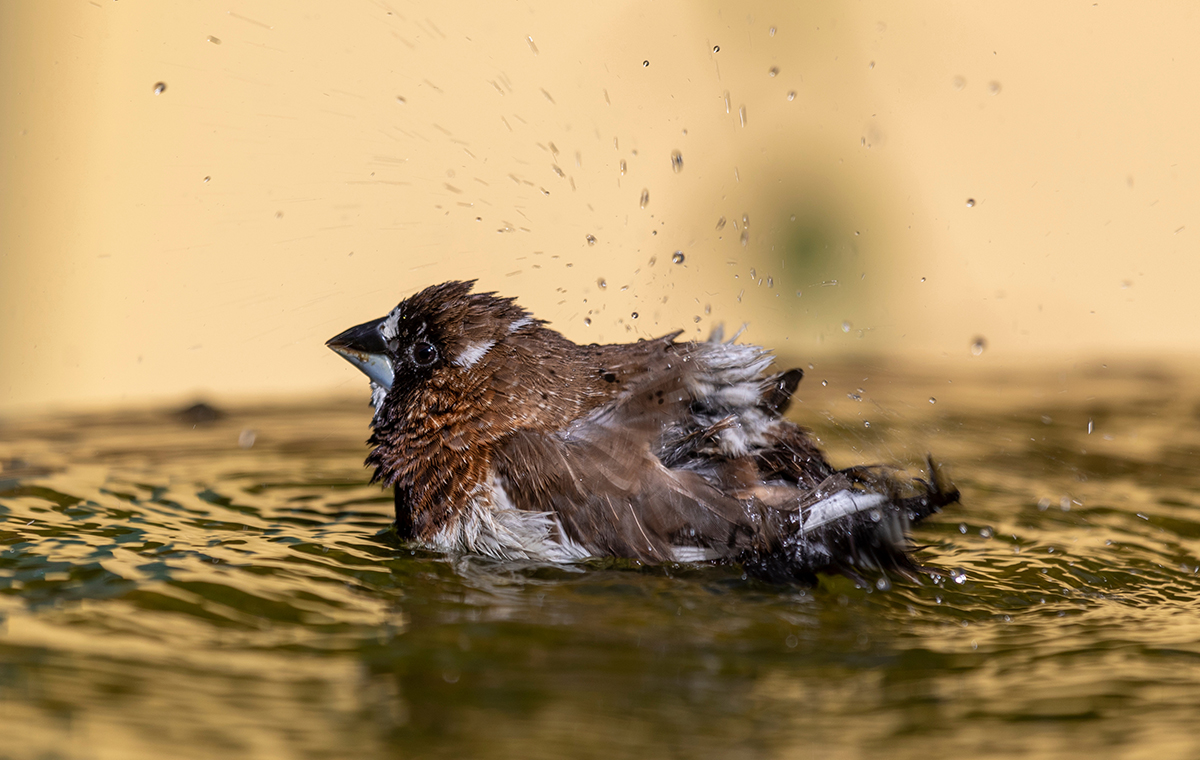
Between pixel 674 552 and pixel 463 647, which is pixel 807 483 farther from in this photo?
pixel 463 647

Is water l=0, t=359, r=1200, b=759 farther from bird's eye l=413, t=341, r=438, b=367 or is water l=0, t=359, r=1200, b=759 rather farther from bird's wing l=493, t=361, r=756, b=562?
bird's eye l=413, t=341, r=438, b=367

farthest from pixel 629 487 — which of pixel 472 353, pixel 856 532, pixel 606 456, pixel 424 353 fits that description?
pixel 424 353

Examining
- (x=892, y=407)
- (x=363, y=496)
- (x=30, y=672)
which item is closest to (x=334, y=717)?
(x=30, y=672)

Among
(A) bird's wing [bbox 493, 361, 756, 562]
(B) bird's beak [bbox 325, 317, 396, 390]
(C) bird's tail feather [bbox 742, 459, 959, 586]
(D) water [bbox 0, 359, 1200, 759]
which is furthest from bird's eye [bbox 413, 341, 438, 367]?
(C) bird's tail feather [bbox 742, 459, 959, 586]

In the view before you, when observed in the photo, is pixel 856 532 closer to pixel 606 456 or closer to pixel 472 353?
pixel 606 456

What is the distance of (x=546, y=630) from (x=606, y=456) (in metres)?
0.86

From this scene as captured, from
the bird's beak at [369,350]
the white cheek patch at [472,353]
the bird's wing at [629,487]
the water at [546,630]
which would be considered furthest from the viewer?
the bird's beak at [369,350]

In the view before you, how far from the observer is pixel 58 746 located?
7.79 ft

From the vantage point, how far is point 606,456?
392 cm

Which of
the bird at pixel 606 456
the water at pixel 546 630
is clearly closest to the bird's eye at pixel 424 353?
the bird at pixel 606 456

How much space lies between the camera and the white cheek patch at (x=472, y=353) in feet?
14.2

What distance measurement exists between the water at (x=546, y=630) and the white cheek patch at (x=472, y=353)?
68 cm

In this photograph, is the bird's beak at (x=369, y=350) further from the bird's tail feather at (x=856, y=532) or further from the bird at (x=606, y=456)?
the bird's tail feather at (x=856, y=532)

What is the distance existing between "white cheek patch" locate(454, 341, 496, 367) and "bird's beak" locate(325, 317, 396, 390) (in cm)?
30
